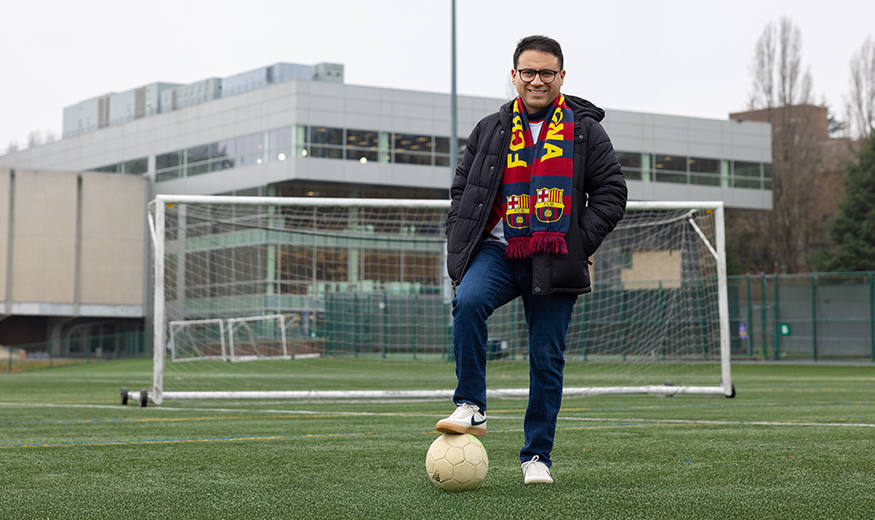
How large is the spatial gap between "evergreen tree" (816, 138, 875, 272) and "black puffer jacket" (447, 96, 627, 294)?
1332 inches

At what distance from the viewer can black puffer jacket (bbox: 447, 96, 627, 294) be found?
3.50m

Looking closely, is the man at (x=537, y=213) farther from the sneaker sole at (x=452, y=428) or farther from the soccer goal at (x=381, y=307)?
the soccer goal at (x=381, y=307)

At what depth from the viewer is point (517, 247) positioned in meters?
3.52

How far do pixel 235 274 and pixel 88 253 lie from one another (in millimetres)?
18719

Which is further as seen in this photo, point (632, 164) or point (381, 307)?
point (632, 164)

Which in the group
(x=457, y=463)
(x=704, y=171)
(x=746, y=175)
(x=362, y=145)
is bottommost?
(x=457, y=463)

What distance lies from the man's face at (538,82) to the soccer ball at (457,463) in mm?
1405

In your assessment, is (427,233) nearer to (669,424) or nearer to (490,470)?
(669,424)

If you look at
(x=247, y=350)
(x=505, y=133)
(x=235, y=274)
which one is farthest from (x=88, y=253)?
(x=505, y=133)

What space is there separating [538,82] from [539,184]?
433mm

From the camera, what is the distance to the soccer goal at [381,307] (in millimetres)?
15000

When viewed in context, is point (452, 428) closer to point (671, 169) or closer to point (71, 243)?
point (671, 169)

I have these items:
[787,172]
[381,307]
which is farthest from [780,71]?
[381,307]

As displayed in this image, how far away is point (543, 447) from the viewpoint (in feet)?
11.8
